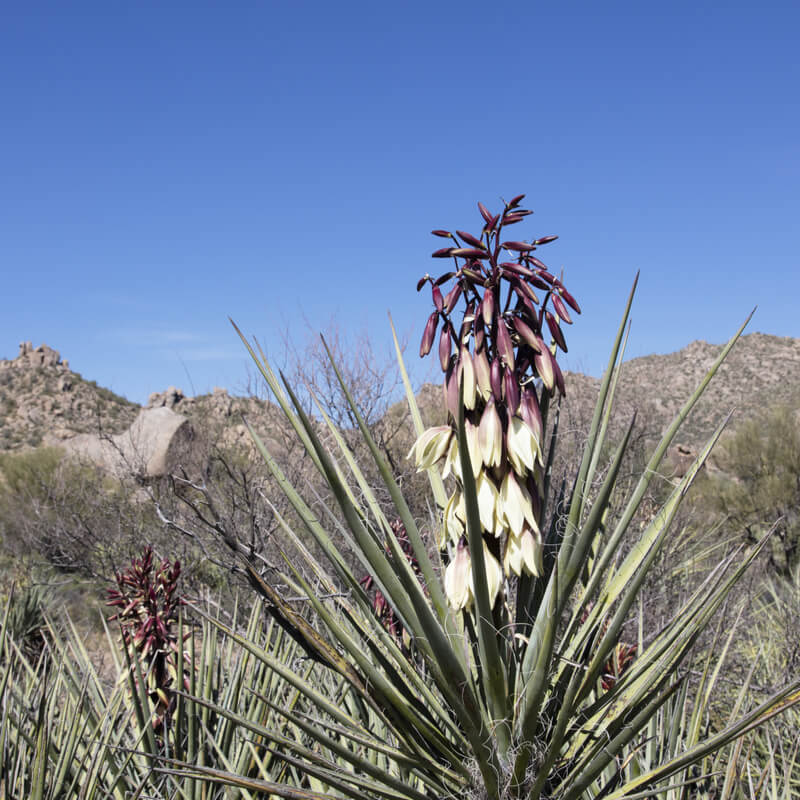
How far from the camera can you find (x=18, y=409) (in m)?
30.1

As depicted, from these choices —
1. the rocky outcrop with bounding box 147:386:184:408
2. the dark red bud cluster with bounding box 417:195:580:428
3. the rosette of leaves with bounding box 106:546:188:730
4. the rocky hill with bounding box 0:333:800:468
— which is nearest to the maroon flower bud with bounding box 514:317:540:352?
the dark red bud cluster with bounding box 417:195:580:428

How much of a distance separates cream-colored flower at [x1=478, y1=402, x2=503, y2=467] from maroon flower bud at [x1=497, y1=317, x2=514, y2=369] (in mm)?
97

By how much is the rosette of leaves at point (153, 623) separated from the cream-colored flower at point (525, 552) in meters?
1.37

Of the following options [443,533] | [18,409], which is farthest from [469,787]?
[18,409]

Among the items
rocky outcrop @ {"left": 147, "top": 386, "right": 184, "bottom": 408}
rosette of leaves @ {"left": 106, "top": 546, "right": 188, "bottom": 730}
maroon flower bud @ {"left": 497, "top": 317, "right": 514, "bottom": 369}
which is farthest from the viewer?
rocky outcrop @ {"left": 147, "top": 386, "right": 184, "bottom": 408}

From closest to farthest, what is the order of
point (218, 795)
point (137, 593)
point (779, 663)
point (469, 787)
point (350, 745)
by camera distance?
1. point (469, 787)
2. point (350, 745)
3. point (218, 795)
4. point (137, 593)
5. point (779, 663)

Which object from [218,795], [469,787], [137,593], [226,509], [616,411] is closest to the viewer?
[469,787]

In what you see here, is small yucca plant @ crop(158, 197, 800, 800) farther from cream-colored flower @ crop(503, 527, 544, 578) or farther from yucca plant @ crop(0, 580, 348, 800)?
yucca plant @ crop(0, 580, 348, 800)

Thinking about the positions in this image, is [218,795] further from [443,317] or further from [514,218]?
[514,218]

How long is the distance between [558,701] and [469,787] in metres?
0.25

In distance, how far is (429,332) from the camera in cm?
141

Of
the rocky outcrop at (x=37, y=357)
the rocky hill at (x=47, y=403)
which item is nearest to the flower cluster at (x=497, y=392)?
the rocky hill at (x=47, y=403)

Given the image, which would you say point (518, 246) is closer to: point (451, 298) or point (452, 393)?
point (451, 298)

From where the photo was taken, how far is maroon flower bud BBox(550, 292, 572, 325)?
1.37 metres
